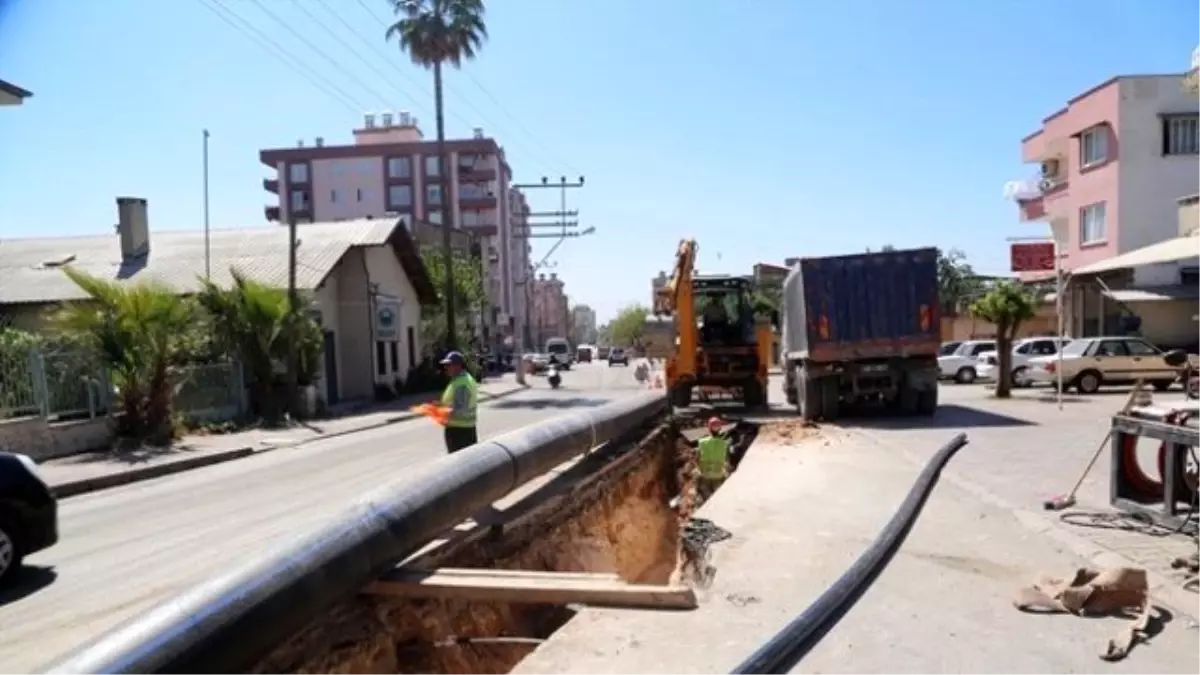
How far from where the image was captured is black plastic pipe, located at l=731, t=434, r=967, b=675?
14.5 feet

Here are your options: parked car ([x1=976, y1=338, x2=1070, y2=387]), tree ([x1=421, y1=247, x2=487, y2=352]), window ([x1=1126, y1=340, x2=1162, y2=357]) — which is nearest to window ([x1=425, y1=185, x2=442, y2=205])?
tree ([x1=421, y1=247, x2=487, y2=352])

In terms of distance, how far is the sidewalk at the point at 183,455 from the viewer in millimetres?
13406

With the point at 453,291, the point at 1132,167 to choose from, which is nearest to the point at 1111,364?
the point at 1132,167

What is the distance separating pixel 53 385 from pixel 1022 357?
2633 cm

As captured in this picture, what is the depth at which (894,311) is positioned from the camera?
16656 millimetres

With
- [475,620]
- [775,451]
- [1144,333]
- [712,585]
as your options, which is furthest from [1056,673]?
[1144,333]

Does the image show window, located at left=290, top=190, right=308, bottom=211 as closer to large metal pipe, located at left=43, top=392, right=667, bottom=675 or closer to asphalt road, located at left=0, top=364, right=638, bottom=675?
asphalt road, located at left=0, top=364, right=638, bottom=675

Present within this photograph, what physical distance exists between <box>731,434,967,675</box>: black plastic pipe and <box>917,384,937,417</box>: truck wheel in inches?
369

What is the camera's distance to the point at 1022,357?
27781mm

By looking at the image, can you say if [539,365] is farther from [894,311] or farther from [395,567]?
[395,567]

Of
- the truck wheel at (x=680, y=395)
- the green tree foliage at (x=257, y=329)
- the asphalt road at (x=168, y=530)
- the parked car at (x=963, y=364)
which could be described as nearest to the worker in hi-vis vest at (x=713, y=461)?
the asphalt road at (x=168, y=530)

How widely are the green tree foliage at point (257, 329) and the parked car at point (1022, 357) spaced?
21.3 m

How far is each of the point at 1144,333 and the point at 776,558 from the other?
2906 centimetres

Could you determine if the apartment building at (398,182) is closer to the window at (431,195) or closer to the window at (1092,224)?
the window at (431,195)
